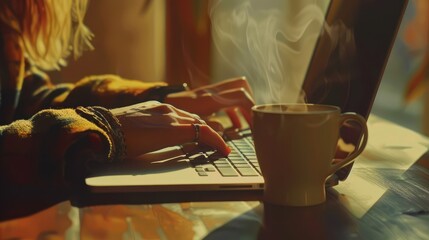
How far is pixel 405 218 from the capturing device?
0.58 m

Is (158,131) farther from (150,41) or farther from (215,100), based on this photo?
(150,41)

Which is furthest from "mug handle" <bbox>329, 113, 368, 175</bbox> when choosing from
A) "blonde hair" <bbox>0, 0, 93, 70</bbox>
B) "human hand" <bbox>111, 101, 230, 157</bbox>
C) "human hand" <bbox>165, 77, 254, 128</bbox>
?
"blonde hair" <bbox>0, 0, 93, 70</bbox>

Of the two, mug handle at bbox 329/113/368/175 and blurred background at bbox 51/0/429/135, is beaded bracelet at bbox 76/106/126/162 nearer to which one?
mug handle at bbox 329/113/368/175

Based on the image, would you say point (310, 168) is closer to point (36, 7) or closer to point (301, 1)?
point (36, 7)

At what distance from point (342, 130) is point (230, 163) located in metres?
0.15

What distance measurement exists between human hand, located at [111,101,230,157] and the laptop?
0.6 inches

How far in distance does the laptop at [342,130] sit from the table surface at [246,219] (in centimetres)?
3

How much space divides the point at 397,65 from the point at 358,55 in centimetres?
218

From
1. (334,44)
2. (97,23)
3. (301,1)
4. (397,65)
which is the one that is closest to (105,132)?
(334,44)

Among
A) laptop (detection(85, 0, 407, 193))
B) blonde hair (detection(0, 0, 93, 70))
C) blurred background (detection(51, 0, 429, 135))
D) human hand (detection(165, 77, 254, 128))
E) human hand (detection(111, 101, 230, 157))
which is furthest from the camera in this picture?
blurred background (detection(51, 0, 429, 135))

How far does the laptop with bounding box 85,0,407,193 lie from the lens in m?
0.66

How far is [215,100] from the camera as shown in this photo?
3.51 feet

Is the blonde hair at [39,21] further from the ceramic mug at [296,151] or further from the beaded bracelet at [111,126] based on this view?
the ceramic mug at [296,151]

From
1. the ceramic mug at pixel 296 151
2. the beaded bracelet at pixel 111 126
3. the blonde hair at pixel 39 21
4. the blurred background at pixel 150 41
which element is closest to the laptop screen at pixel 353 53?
the ceramic mug at pixel 296 151
